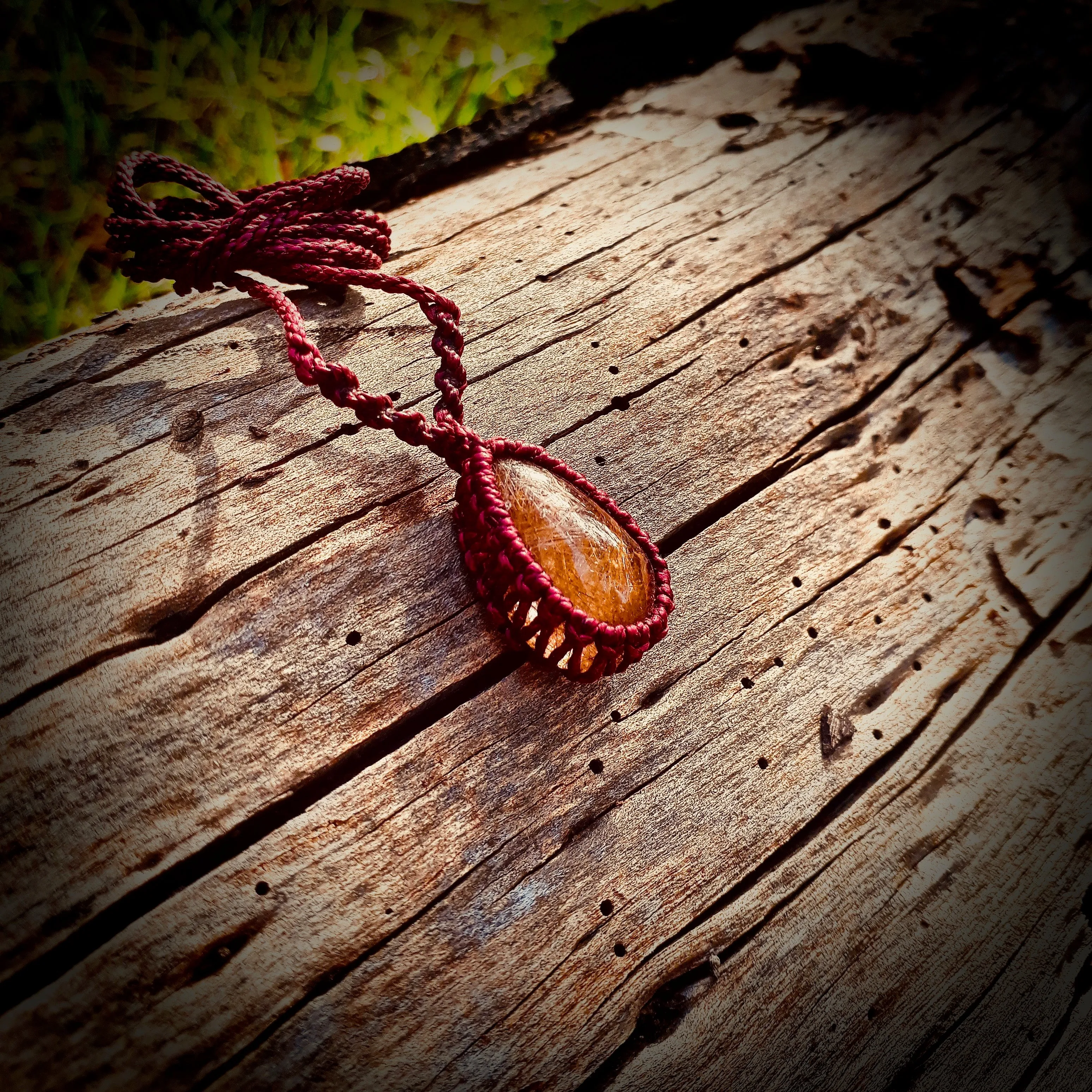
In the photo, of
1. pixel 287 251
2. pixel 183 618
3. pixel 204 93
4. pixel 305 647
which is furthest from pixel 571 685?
pixel 204 93

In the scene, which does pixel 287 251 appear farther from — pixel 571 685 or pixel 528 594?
pixel 571 685

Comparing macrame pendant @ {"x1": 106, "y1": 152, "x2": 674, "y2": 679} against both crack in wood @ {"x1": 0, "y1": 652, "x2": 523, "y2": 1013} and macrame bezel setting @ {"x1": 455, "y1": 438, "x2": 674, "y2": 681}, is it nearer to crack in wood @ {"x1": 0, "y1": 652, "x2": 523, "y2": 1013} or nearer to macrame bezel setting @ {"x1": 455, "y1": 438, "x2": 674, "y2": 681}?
macrame bezel setting @ {"x1": 455, "y1": 438, "x2": 674, "y2": 681}

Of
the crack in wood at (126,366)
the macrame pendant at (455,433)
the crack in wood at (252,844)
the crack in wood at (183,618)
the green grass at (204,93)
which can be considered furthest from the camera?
the green grass at (204,93)

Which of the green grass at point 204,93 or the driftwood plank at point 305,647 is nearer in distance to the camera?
the driftwood plank at point 305,647

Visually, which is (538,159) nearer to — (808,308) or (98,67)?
(808,308)

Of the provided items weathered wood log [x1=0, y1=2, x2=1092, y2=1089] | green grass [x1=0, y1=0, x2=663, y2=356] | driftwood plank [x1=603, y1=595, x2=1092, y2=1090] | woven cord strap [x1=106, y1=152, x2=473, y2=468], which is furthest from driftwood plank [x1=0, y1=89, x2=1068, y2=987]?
green grass [x1=0, y1=0, x2=663, y2=356]

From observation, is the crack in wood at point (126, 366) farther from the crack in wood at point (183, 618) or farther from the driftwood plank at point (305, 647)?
the crack in wood at point (183, 618)

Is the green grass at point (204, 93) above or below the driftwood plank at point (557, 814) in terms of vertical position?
above

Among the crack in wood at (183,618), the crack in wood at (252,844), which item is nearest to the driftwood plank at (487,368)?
the crack in wood at (183,618)
